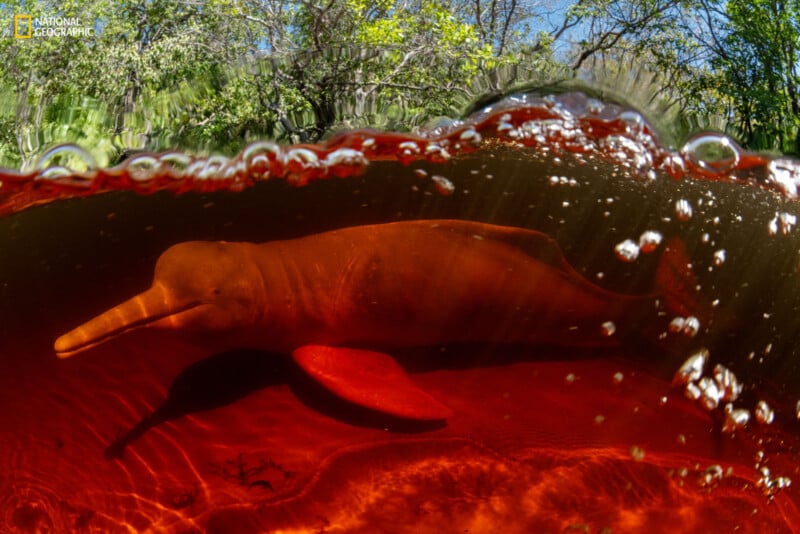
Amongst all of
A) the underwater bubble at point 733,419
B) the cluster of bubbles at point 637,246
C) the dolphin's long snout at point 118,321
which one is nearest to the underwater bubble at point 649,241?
the cluster of bubbles at point 637,246

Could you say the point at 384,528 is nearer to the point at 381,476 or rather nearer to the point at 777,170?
the point at 381,476

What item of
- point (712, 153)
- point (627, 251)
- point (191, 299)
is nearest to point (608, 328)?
Result: point (627, 251)

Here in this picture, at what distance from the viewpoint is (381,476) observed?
596 mm

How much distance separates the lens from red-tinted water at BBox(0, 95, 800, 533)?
1.88 ft

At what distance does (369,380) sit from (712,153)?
55cm

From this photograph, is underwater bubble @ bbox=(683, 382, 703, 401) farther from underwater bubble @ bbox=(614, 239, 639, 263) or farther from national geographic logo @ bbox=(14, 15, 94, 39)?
national geographic logo @ bbox=(14, 15, 94, 39)

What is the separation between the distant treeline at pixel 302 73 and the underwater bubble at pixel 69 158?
11mm

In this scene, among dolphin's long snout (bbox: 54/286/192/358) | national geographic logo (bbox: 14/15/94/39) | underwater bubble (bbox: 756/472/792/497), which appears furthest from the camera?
national geographic logo (bbox: 14/15/94/39)

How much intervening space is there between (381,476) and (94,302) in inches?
A: 12.1

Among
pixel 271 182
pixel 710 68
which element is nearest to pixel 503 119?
pixel 271 182

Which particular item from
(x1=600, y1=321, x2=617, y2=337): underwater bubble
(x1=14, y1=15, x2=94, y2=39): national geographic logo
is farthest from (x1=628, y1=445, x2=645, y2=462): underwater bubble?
(x1=14, y1=15, x2=94, y2=39): national geographic logo

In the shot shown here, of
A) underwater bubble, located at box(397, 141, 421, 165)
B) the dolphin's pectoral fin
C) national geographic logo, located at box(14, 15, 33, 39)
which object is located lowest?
the dolphin's pectoral fin

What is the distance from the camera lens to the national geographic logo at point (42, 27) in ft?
3.97

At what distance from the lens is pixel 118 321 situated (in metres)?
0.57
